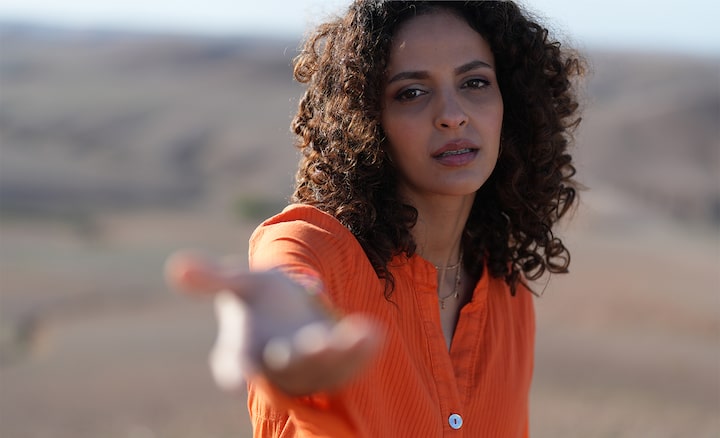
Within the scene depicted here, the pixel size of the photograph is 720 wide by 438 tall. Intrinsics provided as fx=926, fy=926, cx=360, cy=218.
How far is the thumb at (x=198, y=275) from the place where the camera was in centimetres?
144

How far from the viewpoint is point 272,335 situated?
1.49 meters

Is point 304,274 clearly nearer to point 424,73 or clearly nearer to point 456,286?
point 424,73

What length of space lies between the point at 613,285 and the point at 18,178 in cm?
2460

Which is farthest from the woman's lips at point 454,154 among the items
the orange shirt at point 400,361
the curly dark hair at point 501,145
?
the orange shirt at point 400,361

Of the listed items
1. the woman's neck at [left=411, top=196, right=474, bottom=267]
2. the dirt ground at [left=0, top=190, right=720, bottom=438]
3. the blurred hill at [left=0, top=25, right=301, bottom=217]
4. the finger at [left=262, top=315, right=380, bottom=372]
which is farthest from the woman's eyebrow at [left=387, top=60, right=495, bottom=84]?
the blurred hill at [left=0, top=25, right=301, bottom=217]

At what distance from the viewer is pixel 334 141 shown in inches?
108

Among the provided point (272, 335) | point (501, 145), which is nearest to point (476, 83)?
point (501, 145)

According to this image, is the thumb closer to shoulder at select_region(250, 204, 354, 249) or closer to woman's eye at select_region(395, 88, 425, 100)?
shoulder at select_region(250, 204, 354, 249)

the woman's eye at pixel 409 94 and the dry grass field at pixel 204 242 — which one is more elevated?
the dry grass field at pixel 204 242

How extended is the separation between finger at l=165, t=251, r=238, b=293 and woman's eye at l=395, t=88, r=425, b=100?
130cm

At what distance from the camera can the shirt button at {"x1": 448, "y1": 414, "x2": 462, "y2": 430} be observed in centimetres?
239

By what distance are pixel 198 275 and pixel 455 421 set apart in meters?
1.16

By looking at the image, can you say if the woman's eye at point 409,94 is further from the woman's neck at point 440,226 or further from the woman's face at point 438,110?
the woman's neck at point 440,226

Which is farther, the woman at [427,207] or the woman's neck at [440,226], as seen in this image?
the woman's neck at [440,226]
